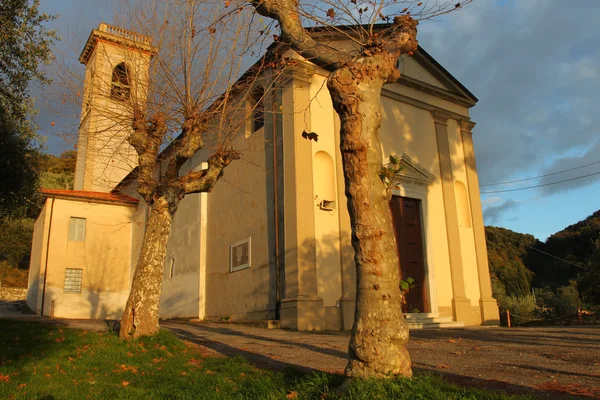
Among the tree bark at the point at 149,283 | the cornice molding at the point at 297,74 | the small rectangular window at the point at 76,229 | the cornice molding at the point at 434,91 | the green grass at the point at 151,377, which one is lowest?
the green grass at the point at 151,377

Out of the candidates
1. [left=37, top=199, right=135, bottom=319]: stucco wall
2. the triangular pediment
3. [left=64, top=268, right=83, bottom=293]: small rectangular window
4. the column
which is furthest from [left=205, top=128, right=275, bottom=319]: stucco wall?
[left=64, top=268, right=83, bottom=293]: small rectangular window

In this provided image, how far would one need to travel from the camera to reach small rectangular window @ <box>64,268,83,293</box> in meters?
21.3

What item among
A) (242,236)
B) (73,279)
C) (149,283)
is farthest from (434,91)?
(73,279)

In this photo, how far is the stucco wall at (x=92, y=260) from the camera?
→ 20.9 meters

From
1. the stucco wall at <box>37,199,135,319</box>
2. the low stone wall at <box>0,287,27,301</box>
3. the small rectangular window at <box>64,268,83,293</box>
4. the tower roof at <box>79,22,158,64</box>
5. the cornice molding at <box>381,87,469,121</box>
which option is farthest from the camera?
the low stone wall at <box>0,287,27,301</box>

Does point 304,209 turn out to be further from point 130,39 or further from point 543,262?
point 543,262

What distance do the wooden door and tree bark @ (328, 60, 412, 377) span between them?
966cm

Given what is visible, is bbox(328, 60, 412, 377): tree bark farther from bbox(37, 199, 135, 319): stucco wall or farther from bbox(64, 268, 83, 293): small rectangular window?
bbox(64, 268, 83, 293): small rectangular window

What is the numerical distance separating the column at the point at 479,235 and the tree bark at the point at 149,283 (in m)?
10.6

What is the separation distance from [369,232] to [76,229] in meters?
20.6

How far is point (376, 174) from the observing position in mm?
4801

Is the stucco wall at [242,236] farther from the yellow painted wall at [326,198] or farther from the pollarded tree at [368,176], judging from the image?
the pollarded tree at [368,176]

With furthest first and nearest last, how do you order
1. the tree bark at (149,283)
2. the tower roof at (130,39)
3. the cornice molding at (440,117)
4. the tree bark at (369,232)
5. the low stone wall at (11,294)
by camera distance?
1. the low stone wall at (11,294)
2. the cornice molding at (440,117)
3. the tower roof at (130,39)
4. the tree bark at (149,283)
5. the tree bark at (369,232)

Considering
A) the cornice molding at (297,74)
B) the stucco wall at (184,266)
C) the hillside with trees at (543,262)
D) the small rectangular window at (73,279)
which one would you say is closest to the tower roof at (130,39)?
the cornice molding at (297,74)
